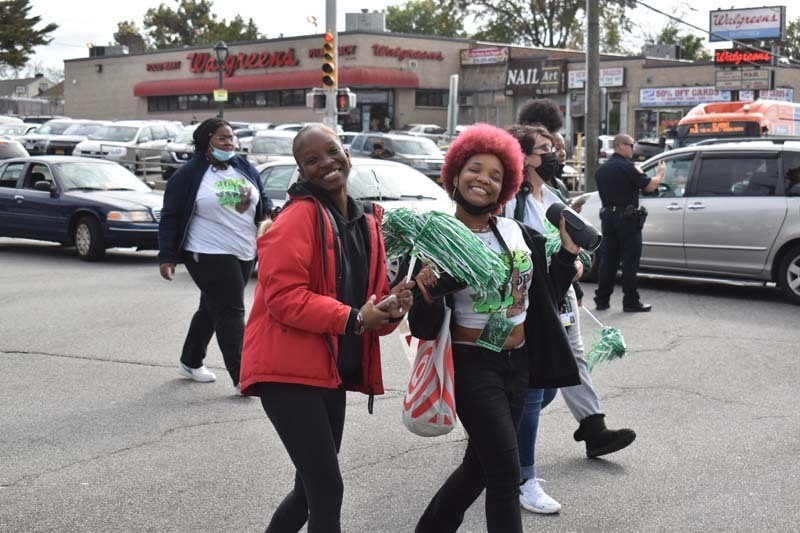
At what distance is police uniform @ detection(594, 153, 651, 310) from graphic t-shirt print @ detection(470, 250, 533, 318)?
7.10 meters

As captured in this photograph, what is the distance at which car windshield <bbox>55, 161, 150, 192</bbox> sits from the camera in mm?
→ 16031

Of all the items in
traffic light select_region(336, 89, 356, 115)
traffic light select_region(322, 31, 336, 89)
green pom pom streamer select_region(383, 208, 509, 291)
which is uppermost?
traffic light select_region(322, 31, 336, 89)

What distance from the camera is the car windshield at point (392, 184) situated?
476 inches

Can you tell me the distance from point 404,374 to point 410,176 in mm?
5227

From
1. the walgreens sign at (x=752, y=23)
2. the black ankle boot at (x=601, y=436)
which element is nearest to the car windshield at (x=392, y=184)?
the black ankle boot at (x=601, y=436)

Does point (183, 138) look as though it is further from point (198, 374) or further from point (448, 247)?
point (448, 247)

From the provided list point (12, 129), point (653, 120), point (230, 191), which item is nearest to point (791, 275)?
point (230, 191)

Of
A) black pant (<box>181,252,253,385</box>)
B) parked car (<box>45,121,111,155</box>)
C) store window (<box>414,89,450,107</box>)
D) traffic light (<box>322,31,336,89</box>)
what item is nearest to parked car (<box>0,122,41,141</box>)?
parked car (<box>45,121,111,155</box>)

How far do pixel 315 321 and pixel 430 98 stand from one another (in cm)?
5162

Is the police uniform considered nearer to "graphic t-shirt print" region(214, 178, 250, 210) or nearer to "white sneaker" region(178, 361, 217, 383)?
"white sneaker" region(178, 361, 217, 383)

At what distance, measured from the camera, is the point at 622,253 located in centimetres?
1103

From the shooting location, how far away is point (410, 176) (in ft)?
42.1

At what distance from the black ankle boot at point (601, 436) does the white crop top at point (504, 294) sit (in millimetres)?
1890

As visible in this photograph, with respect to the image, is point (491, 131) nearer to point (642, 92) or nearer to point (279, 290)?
point (279, 290)
